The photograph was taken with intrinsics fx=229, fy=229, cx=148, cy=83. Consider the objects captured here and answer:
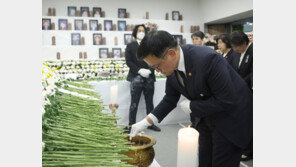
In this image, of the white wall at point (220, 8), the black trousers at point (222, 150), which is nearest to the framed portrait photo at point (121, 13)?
the white wall at point (220, 8)

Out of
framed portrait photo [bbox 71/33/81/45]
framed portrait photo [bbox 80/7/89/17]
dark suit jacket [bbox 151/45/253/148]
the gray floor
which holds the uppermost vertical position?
framed portrait photo [bbox 80/7/89/17]

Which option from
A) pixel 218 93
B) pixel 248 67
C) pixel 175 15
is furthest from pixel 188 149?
pixel 175 15

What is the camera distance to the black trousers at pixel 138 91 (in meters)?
3.57

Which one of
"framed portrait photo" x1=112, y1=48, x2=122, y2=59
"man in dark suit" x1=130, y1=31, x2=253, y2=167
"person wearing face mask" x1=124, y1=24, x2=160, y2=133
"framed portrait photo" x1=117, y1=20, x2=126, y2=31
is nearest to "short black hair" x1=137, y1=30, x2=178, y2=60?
"man in dark suit" x1=130, y1=31, x2=253, y2=167

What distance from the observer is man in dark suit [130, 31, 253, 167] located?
1.18 m

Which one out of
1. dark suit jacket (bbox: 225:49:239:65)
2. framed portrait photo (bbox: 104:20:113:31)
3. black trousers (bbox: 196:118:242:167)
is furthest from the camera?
framed portrait photo (bbox: 104:20:113:31)

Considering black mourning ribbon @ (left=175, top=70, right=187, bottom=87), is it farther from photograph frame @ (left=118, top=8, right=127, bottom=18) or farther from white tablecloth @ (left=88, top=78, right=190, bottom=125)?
photograph frame @ (left=118, top=8, right=127, bottom=18)

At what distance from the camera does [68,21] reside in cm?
621

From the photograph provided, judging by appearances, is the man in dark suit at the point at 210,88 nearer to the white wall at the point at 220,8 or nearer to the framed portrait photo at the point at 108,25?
the white wall at the point at 220,8

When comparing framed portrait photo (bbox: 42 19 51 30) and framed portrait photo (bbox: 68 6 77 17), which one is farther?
framed portrait photo (bbox: 68 6 77 17)

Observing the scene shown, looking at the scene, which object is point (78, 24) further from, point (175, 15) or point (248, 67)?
point (248, 67)

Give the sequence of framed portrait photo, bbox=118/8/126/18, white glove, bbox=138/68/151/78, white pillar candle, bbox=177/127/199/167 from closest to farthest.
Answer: white pillar candle, bbox=177/127/199/167 → white glove, bbox=138/68/151/78 → framed portrait photo, bbox=118/8/126/18

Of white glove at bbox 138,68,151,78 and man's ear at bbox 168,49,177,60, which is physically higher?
man's ear at bbox 168,49,177,60

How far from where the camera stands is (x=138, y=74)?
3523mm
